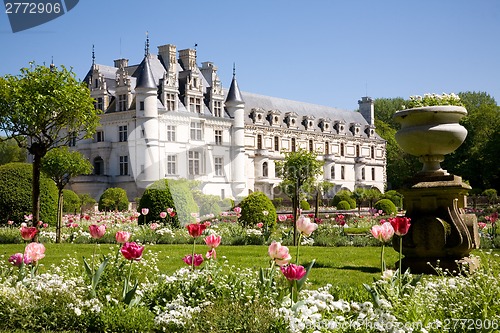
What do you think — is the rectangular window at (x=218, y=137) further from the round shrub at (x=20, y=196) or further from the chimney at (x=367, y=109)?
the round shrub at (x=20, y=196)

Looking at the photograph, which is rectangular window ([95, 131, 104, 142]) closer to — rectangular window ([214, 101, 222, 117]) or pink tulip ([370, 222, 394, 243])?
rectangular window ([214, 101, 222, 117])

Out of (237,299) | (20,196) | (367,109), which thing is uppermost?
(367,109)

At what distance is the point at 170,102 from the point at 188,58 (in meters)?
4.14

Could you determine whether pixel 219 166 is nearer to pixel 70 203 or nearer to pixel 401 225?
pixel 70 203

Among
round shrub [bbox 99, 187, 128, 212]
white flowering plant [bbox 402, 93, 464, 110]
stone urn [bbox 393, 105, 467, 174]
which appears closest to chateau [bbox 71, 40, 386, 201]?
round shrub [bbox 99, 187, 128, 212]

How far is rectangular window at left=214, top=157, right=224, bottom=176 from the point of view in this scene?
41.4 meters

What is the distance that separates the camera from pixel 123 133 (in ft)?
125

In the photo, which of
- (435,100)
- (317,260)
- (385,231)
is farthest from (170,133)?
(385,231)

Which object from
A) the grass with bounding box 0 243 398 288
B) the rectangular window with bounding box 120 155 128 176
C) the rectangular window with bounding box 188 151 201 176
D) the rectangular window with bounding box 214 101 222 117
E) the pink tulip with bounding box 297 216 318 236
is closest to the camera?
the pink tulip with bounding box 297 216 318 236

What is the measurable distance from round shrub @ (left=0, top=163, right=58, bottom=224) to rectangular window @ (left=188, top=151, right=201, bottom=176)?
17737 mm

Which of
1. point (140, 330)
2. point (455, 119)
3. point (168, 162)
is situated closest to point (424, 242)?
point (455, 119)

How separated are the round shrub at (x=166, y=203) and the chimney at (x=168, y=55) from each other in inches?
920

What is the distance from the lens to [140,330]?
4.71 metres

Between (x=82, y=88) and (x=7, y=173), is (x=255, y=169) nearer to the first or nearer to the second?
(x=7, y=173)
